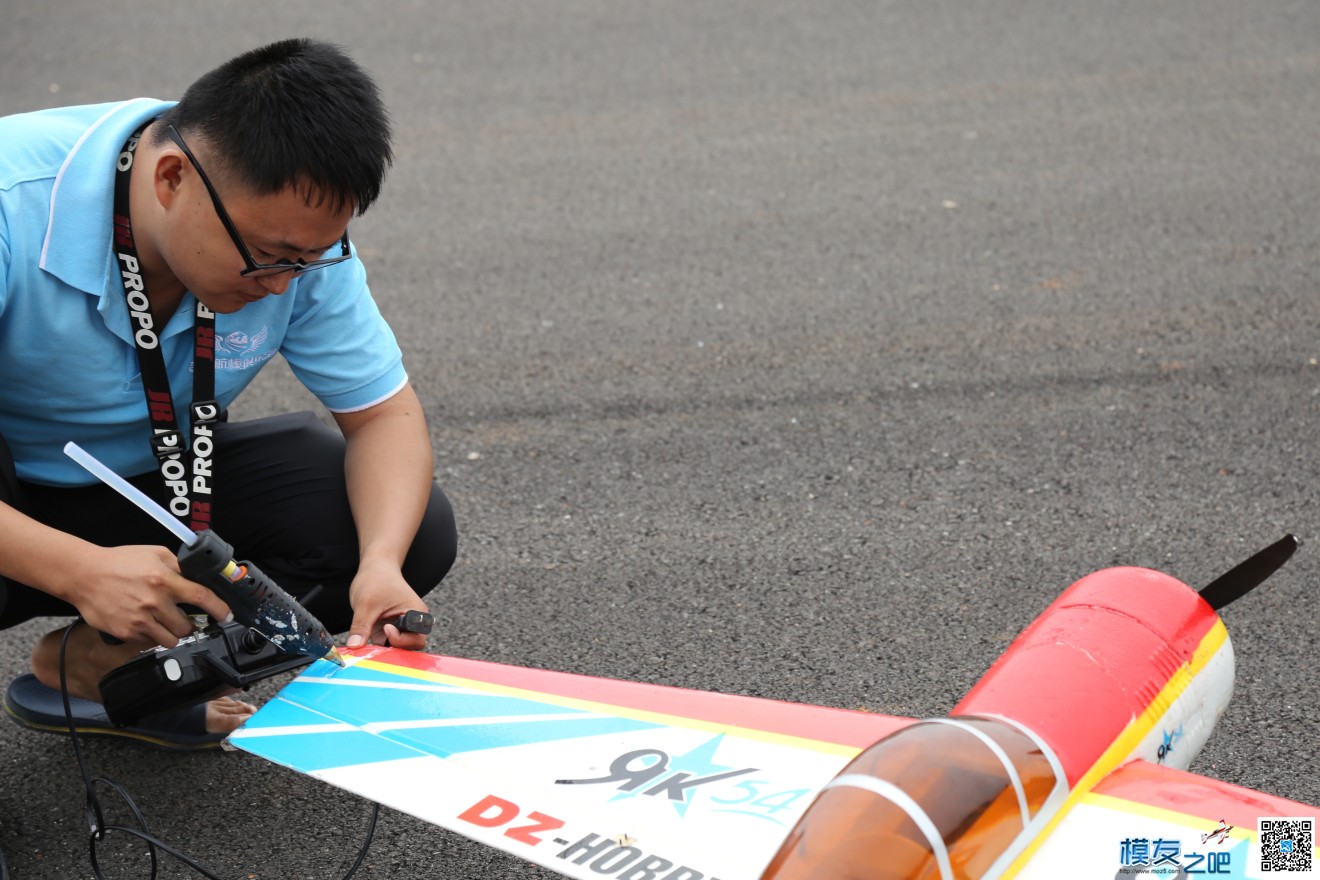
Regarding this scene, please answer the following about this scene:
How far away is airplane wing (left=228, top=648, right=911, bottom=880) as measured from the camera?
5.04 feet

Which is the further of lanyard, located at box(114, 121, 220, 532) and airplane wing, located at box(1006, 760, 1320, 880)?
lanyard, located at box(114, 121, 220, 532)

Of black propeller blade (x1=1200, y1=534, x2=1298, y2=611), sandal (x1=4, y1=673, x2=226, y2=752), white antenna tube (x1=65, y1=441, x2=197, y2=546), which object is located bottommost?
sandal (x1=4, y1=673, x2=226, y2=752)

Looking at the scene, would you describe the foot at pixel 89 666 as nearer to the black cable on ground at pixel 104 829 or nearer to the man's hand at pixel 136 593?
the black cable on ground at pixel 104 829

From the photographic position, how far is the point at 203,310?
2.14 metres

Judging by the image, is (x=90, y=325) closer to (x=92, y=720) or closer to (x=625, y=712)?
(x=92, y=720)

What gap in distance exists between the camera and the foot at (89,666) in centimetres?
244

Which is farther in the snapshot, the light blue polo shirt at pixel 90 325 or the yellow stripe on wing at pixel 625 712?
the light blue polo shirt at pixel 90 325

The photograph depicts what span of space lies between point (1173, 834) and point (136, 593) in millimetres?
1439

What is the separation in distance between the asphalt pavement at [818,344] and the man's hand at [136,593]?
0.64m

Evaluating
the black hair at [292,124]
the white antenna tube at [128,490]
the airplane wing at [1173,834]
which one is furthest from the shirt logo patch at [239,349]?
the airplane wing at [1173,834]

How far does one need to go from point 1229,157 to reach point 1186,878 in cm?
472

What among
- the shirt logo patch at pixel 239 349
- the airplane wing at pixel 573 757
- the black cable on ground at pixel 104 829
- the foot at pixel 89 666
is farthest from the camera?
the foot at pixel 89 666

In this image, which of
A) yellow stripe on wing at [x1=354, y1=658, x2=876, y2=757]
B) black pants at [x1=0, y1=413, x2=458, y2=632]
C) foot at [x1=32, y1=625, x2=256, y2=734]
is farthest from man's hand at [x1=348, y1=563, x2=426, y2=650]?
foot at [x1=32, y1=625, x2=256, y2=734]

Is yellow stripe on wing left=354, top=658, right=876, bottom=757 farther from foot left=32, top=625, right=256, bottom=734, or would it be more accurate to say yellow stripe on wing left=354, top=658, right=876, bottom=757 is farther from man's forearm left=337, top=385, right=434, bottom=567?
foot left=32, top=625, right=256, bottom=734
